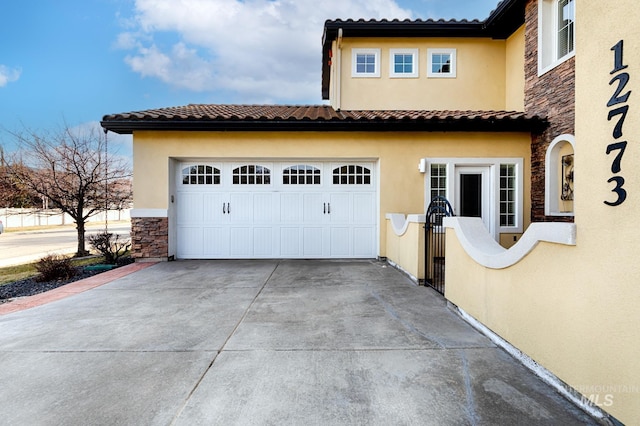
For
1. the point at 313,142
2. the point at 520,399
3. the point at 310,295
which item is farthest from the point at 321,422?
the point at 313,142

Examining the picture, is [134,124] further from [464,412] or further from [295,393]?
[464,412]

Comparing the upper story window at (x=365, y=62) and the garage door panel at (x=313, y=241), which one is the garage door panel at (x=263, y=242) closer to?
the garage door panel at (x=313, y=241)

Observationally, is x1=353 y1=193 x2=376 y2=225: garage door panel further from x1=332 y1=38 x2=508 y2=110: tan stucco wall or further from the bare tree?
the bare tree

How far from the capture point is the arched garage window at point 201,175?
28.3 ft

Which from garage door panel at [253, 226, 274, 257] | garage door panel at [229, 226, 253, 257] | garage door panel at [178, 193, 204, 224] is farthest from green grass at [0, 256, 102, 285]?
garage door panel at [253, 226, 274, 257]

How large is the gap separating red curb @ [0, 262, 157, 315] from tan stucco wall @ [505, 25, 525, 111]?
37.8ft

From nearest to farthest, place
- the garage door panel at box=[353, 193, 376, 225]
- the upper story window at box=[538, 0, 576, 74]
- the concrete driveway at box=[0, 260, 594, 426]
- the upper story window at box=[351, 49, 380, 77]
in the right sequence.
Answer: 1. the concrete driveway at box=[0, 260, 594, 426]
2. the upper story window at box=[538, 0, 576, 74]
3. the garage door panel at box=[353, 193, 376, 225]
4. the upper story window at box=[351, 49, 380, 77]

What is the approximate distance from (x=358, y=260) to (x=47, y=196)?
10.4m

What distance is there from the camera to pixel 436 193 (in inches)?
332

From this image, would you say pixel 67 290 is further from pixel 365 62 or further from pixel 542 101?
pixel 542 101

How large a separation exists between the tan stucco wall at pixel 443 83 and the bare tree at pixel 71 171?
9.34 metres

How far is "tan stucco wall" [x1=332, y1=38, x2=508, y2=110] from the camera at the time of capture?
10.1 m

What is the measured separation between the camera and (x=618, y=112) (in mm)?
2076

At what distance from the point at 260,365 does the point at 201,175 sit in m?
6.82
